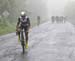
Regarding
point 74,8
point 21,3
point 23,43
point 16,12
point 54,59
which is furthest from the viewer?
point 74,8

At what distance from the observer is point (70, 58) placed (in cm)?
1195

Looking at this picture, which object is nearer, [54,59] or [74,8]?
[54,59]

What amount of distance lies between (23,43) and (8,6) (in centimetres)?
3215

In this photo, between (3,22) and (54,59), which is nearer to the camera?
(54,59)

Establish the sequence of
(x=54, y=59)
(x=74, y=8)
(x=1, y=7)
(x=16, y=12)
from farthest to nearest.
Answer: (x=74, y=8), (x=16, y=12), (x=1, y=7), (x=54, y=59)

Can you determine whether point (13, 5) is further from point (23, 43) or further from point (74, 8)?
point (74, 8)

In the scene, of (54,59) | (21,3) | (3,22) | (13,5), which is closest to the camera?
(54,59)

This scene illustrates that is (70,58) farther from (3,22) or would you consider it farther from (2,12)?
(2,12)

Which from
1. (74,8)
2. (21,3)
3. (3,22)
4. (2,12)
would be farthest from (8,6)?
(74,8)

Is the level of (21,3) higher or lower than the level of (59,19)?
higher

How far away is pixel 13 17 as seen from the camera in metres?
51.5

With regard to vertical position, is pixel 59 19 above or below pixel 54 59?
below

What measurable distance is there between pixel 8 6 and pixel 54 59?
3458cm

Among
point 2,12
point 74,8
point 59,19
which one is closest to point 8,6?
point 2,12
